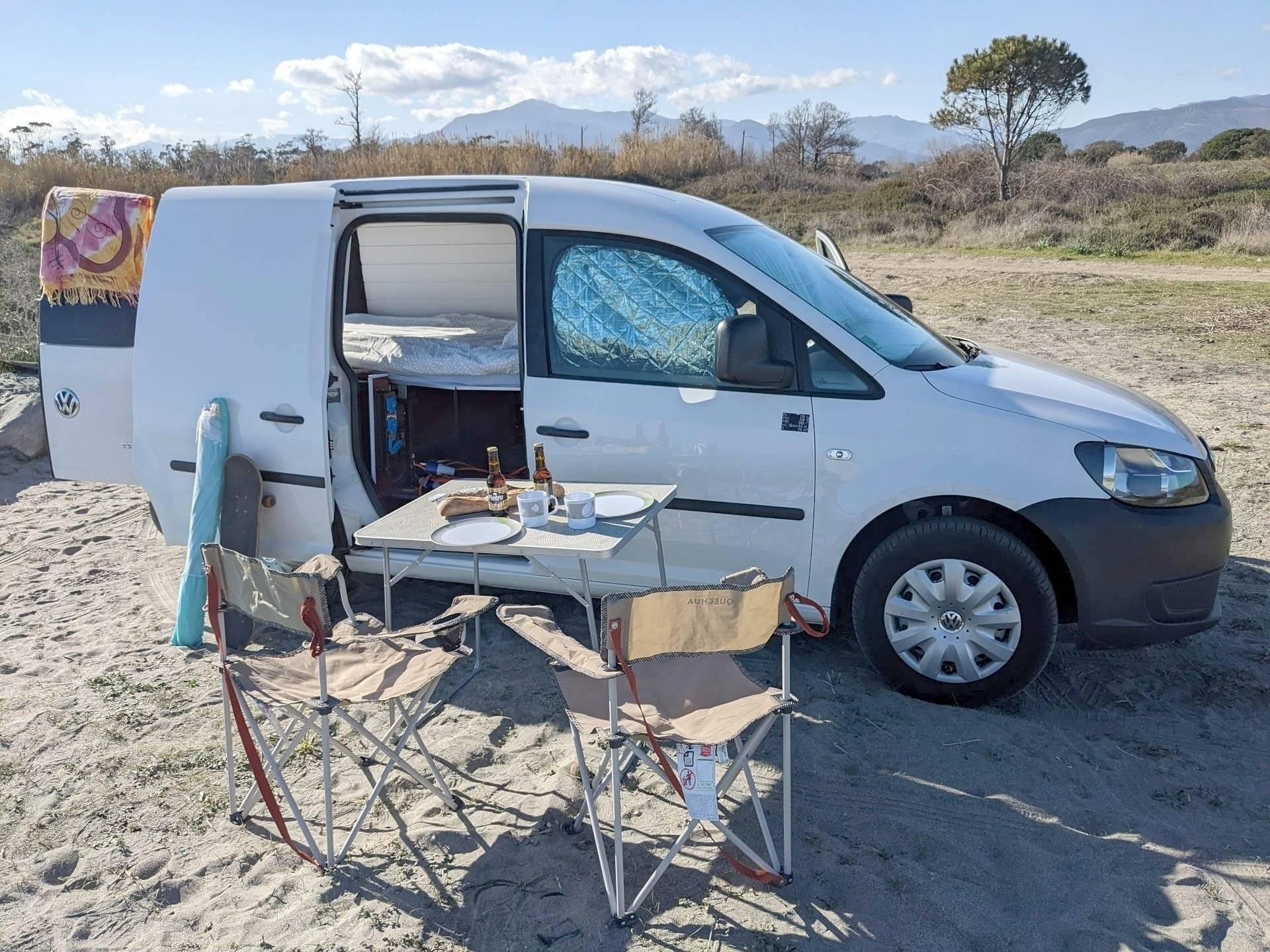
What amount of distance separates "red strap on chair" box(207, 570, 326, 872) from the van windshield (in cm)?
245

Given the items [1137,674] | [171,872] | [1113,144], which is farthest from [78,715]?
[1113,144]

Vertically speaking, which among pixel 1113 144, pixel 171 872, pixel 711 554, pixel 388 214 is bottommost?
pixel 171 872

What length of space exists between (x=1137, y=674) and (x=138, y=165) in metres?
23.4

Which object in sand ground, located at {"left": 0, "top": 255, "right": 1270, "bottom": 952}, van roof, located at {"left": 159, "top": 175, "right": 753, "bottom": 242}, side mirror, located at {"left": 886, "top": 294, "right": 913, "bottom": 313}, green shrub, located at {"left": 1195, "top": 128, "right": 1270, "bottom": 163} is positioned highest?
green shrub, located at {"left": 1195, "top": 128, "right": 1270, "bottom": 163}

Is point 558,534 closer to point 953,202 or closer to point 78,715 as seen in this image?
point 78,715

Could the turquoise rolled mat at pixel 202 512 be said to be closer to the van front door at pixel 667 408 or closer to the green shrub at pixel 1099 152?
the van front door at pixel 667 408

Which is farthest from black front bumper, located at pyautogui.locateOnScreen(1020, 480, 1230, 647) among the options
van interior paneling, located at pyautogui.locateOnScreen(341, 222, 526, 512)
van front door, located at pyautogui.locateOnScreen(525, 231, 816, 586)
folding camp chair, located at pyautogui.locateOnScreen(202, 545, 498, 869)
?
van interior paneling, located at pyautogui.locateOnScreen(341, 222, 526, 512)

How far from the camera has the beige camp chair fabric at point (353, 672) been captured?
3.27 m

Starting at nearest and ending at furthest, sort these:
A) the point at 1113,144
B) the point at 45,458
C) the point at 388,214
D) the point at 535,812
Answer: the point at 535,812
the point at 388,214
the point at 45,458
the point at 1113,144

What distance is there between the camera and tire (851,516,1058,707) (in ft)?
12.9

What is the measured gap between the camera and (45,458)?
8.12m

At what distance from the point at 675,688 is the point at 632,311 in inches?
69.4

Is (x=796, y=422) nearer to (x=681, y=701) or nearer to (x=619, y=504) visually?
(x=619, y=504)

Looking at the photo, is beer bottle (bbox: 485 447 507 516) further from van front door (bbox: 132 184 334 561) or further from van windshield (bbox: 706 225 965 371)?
van windshield (bbox: 706 225 965 371)
